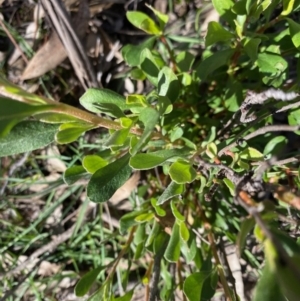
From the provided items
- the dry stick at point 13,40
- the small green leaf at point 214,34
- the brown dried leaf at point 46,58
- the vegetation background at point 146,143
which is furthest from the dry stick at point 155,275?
the dry stick at point 13,40

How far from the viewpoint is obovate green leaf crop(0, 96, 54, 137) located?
40.8 inches

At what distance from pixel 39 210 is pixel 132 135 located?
1.34 m

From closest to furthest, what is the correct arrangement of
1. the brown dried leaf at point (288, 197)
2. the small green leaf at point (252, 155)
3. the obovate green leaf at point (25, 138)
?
the brown dried leaf at point (288, 197), the obovate green leaf at point (25, 138), the small green leaf at point (252, 155)

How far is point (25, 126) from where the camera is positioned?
134 cm

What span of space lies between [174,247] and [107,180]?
0.41 m

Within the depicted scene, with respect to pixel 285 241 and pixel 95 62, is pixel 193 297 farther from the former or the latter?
pixel 95 62

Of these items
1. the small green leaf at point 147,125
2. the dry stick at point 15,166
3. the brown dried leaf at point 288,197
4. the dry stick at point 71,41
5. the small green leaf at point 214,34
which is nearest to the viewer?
the brown dried leaf at point 288,197

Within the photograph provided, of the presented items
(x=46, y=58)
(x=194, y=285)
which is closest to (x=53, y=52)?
(x=46, y=58)

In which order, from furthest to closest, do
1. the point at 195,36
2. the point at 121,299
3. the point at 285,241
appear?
1. the point at 195,36
2. the point at 121,299
3. the point at 285,241

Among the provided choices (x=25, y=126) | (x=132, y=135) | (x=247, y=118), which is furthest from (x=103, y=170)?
(x=247, y=118)

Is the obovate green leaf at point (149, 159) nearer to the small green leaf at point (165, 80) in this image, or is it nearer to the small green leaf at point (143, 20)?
the small green leaf at point (165, 80)

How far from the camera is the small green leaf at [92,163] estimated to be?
153cm

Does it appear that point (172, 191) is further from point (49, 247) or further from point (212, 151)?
point (49, 247)

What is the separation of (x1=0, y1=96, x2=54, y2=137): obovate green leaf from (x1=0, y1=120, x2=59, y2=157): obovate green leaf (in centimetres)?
27
